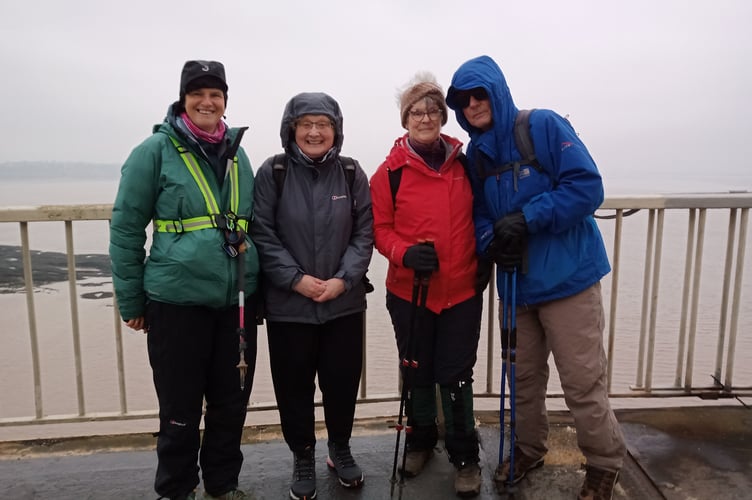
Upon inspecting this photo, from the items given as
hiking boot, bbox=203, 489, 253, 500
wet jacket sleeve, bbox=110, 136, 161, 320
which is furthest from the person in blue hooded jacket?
hiking boot, bbox=203, 489, 253, 500

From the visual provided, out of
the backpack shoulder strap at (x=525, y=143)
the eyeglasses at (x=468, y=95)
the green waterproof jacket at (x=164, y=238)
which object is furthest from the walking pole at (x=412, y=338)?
the green waterproof jacket at (x=164, y=238)

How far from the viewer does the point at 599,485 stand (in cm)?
282

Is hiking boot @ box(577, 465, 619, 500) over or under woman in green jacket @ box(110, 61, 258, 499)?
under

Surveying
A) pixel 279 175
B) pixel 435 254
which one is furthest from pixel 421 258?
pixel 279 175

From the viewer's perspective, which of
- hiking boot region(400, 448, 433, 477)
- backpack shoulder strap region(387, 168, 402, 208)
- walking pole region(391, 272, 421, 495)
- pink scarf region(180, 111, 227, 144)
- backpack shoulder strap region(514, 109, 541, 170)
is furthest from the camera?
hiking boot region(400, 448, 433, 477)

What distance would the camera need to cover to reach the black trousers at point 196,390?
2.62 m

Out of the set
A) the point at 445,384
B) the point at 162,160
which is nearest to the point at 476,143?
the point at 445,384

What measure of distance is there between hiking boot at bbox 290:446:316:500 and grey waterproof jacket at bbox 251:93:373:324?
79 cm

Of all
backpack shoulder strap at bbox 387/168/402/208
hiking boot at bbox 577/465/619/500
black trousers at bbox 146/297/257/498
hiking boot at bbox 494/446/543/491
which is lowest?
hiking boot at bbox 494/446/543/491

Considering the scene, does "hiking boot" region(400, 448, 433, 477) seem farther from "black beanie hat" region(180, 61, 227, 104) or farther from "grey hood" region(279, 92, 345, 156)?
"black beanie hat" region(180, 61, 227, 104)

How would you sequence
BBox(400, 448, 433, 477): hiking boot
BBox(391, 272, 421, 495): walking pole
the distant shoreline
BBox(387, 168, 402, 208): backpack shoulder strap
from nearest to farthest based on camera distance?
BBox(391, 272, 421, 495): walking pole → BBox(387, 168, 402, 208): backpack shoulder strap → BBox(400, 448, 433, 477): hiking boot → the distant shoreline

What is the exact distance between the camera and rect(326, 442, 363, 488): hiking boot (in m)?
3.04

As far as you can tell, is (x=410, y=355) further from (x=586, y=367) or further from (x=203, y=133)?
(x=203, y=133)

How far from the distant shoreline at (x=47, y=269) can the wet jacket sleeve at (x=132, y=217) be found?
7.31 metres
